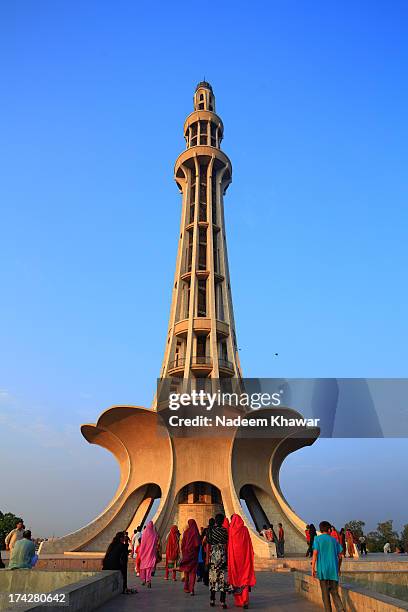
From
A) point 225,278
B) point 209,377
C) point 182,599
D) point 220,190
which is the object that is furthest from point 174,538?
point 220,190

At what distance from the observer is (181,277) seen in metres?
30.0

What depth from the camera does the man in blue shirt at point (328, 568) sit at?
6.26m

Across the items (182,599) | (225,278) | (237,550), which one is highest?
(225,278)

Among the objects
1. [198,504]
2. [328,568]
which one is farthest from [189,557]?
[198,504]

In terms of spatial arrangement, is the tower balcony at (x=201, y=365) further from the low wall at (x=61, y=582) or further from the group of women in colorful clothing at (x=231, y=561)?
the low wall at (x=61, y=582)

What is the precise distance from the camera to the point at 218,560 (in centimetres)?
777

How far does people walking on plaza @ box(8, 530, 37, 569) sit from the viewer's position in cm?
812

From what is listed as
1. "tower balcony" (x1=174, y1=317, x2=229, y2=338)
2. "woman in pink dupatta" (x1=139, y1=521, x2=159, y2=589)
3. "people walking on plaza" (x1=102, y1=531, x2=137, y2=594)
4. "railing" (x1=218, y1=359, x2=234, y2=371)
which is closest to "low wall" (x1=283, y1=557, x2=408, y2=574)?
"woman in pink dupatta" (x1=139, y1=521, x2=159, y2=589)

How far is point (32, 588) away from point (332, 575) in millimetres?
4679

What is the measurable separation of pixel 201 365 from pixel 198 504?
668 centimetres

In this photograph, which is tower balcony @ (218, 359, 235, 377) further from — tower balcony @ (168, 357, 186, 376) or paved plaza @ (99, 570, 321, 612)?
paved plaza @ (99, 570, 321, 612)

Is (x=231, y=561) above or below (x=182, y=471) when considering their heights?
below

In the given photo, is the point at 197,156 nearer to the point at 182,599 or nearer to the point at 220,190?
the point at 220,190

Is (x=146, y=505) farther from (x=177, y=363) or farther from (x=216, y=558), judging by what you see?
(x=216, y=558)
